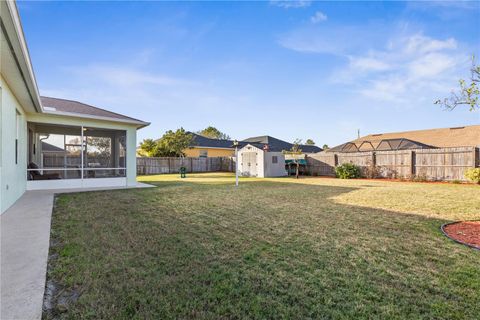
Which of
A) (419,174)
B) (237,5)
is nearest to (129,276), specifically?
(237,5)

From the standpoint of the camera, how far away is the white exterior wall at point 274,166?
18.7 meters

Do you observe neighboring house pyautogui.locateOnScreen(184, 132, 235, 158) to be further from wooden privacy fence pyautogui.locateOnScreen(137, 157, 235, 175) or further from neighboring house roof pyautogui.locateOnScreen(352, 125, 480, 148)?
neighboring house roof pyautogui.locateOnScreen(352, 125, 480, 148)

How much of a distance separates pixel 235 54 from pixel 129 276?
Result: 11.4 meters

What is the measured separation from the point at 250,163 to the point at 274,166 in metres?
1.93

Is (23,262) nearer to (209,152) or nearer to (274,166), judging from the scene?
(274,166)

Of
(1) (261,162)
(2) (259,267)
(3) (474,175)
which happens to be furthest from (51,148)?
(3) (474,175)

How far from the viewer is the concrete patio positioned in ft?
6.77

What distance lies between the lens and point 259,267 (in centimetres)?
288

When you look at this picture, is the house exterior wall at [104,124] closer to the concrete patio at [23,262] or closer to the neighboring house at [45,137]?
the neighboring house at [45,137]

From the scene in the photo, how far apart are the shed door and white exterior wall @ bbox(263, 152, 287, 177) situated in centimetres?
96

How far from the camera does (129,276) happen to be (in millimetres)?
2635

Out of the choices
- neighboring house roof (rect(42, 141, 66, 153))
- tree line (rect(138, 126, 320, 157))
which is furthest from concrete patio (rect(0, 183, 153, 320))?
tree line (rect(138, 126, 320, 157))

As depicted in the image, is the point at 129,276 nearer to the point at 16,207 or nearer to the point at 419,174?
the point at 16,207

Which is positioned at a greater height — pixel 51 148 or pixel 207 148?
pixel 207 148
